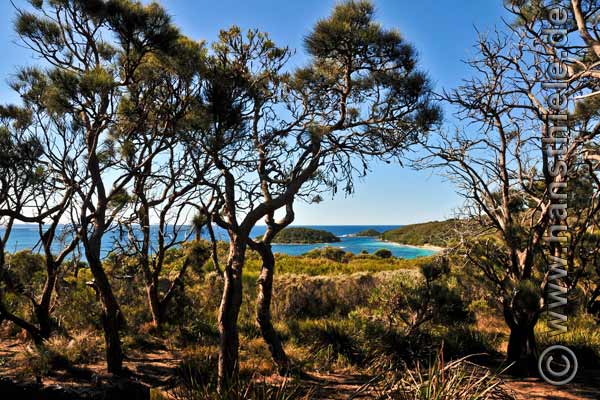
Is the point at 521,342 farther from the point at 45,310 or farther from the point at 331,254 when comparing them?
the point at 331,254

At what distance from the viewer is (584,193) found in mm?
6098

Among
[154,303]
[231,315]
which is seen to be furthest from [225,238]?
[231,315]

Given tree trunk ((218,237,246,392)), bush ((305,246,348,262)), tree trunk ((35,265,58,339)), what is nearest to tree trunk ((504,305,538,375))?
tree trunk ((218,237,246,392))

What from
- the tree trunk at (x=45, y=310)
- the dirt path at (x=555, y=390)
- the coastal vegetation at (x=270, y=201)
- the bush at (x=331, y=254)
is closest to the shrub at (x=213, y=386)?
the coastal vegetation at (x=270, y=201)

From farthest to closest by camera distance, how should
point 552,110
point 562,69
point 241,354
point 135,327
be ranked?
point 135,327, point 241,354, point 552,110, point 562,69

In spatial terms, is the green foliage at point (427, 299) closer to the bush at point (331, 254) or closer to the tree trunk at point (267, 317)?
the tree trunk at point (267, 317)

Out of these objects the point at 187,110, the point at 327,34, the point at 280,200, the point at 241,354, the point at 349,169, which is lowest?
the point at 241,354

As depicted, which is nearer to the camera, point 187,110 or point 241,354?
point 187,110

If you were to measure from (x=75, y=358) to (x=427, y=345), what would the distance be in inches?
220

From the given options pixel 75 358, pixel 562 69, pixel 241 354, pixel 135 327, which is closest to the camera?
pixel 562 69

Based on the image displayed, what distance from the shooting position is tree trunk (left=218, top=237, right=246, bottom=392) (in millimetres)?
4727

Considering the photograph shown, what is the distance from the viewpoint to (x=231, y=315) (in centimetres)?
485

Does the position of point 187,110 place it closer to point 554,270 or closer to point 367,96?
point 367,96

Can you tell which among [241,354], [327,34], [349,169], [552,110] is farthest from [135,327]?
[552,110]
